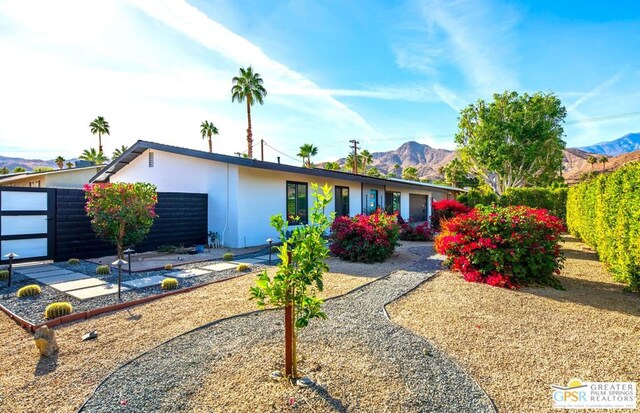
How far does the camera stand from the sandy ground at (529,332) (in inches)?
107

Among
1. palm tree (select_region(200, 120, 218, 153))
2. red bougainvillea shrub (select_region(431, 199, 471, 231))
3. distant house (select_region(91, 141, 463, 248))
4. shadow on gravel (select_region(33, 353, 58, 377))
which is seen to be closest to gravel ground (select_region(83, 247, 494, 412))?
shadow on gravel (select_region(33, 353, 58, 377))

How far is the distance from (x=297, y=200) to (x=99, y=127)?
129 ft

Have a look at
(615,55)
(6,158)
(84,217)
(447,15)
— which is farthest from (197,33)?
(6,158)

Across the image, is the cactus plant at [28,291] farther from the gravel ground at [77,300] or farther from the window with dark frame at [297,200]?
the window with dark frame at [297,200]

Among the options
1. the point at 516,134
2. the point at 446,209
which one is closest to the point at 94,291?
the point at 446,209

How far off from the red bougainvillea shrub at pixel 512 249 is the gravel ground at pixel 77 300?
4.59m

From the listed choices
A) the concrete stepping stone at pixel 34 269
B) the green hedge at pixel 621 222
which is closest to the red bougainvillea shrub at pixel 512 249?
the green hedge at pixel 621 222

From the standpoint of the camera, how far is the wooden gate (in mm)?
7168

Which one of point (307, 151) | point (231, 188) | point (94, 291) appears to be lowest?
point (94, 291)

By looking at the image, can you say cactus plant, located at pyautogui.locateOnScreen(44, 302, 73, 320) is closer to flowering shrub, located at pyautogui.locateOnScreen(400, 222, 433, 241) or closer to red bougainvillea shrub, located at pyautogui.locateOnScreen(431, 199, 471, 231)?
flowering shrub, located at pyautogui.locateOnScreen(400, 222, 433, 241)

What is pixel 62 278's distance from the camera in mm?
6125

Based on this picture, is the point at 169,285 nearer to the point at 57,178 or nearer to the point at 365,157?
the point at 57,178

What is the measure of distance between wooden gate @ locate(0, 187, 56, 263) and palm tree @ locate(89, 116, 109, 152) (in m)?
38.5

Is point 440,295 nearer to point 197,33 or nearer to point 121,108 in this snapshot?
point 197,33
